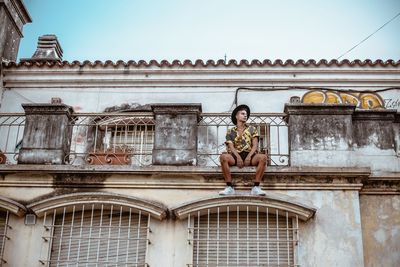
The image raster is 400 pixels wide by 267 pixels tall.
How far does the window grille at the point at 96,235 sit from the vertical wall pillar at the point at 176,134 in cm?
117

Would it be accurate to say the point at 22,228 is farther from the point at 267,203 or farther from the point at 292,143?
the point at 292,143

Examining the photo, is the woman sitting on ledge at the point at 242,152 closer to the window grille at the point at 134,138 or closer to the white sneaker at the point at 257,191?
the white sneaker at the point at 257,191

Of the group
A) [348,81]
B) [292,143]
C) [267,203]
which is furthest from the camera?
[348,81]

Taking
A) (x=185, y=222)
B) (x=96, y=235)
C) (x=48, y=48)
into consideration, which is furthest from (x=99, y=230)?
(x=48, y=48)

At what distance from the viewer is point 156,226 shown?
1088cm

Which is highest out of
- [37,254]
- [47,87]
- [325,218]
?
[47,87]

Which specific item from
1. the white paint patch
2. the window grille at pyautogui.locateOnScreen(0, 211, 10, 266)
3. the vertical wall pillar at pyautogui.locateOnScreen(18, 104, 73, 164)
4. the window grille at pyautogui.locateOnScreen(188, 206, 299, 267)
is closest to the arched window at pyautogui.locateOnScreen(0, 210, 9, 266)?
the window grille at pyautogui.locateOnScreen(0, 211, 10, 266)

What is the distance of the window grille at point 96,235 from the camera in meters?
10.8

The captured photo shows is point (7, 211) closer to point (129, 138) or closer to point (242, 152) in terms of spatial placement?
point (242, 152)

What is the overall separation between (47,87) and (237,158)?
6530 mm

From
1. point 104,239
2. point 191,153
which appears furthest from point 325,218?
point 104,239

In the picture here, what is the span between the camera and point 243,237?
1082 cm

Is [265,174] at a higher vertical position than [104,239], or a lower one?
higher

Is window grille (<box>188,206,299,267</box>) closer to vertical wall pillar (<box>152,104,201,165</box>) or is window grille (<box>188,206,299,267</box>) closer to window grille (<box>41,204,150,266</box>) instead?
window grille (<box>41,204,150,266</box>)
